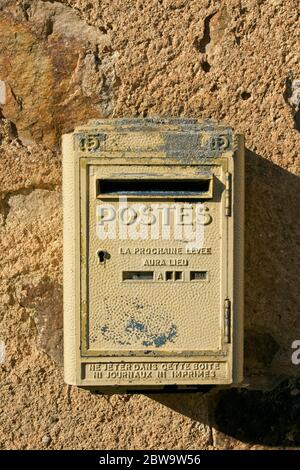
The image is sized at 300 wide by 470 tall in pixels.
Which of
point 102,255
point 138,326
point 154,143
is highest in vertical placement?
point 154,143

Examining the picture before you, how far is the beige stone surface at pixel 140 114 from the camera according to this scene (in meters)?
1.93

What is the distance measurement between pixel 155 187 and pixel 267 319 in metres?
0.58

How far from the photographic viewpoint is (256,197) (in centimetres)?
193

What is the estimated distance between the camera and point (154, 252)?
5.42ft

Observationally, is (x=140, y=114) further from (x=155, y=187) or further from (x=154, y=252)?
(x=154, y=252)

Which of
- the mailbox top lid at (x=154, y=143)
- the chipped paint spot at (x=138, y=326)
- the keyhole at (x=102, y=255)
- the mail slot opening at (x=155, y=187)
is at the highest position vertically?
the mailbox top lid at (x=154, y=143)

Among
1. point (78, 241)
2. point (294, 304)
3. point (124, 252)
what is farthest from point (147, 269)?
point (294, 304)

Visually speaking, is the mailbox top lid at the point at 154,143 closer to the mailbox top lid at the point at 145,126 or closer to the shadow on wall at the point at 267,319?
the mailbox top lid at the point at 145,126

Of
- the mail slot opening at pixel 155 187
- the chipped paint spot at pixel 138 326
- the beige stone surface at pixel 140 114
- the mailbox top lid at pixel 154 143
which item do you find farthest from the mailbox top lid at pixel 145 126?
the chipped paint spot at pixel 138 326

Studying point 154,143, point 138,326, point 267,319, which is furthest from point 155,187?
point 267,319

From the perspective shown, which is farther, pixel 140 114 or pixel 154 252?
pixel 140 114
